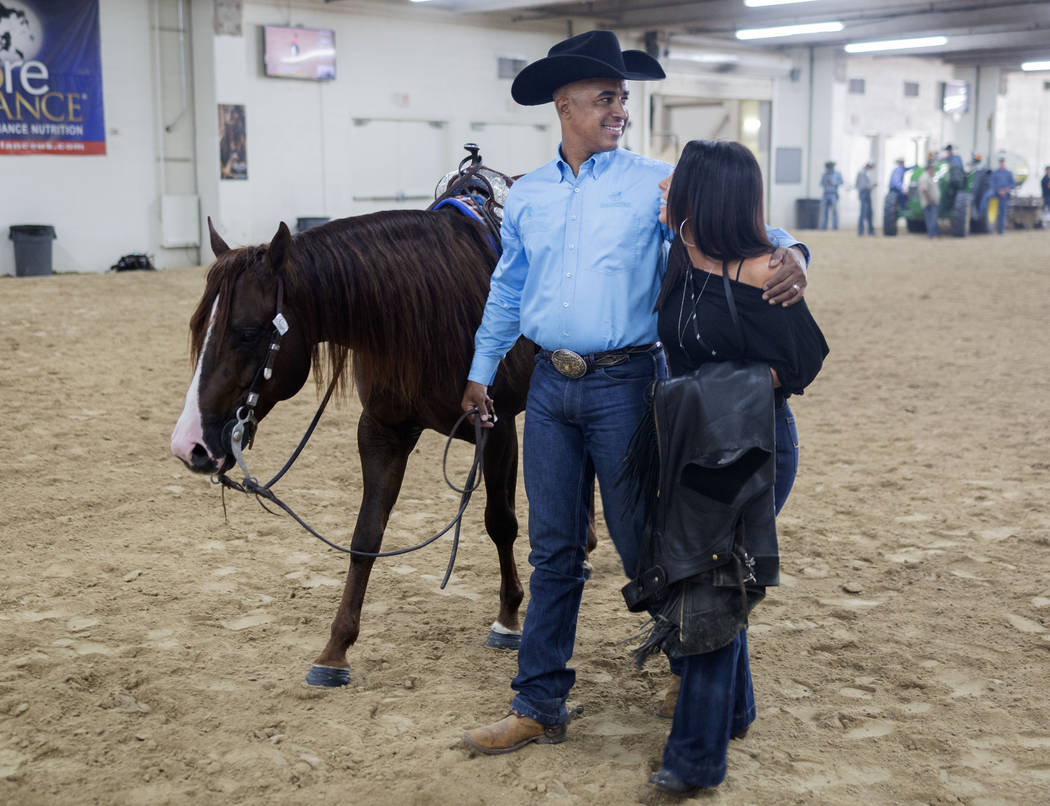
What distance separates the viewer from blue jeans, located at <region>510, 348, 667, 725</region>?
263 centimetres

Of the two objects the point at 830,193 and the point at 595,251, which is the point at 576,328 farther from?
the point at 830,193

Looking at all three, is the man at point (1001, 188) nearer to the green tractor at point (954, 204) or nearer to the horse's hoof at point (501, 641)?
the green tractor at point (954, 204)

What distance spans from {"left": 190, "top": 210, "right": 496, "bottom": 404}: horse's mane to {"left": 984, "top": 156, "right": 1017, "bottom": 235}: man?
77.3 ft

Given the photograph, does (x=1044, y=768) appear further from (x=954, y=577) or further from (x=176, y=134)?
(x=176, y=134)

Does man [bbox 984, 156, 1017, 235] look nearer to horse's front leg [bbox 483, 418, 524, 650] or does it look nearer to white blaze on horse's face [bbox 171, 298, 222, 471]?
horse's front leg [bbox 483, 418, 524, 650]

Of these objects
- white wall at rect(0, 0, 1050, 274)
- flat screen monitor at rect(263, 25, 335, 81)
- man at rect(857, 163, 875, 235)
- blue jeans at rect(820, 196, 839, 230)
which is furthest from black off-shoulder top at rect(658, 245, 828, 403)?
blue jeans at rect(820, 196, 839, 230)

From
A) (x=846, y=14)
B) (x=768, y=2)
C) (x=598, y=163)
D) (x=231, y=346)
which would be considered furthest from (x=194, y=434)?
(x=846, y=14)

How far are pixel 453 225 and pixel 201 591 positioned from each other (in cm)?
175

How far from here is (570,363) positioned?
8.63ft

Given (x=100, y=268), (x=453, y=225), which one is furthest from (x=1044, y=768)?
(x=100, y=268)

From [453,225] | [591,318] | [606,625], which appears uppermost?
[453,225]

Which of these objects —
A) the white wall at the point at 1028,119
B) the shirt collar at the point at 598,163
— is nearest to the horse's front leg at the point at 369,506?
the shirt collar at the point at 598,163

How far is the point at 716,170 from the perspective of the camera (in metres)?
2.41

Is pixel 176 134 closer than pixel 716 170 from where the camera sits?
No
